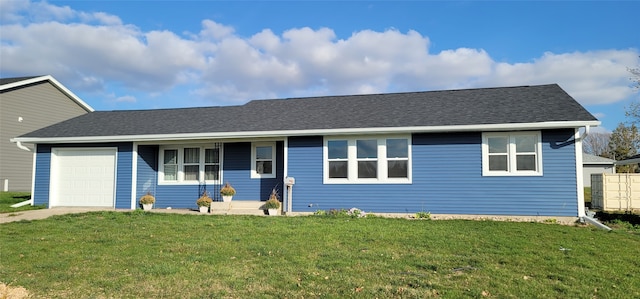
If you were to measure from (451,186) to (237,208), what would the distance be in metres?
6.57

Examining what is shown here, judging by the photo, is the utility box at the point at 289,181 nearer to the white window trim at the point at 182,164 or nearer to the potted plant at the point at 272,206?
the potted plant at the point at 272,206

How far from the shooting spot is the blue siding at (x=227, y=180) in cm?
1420

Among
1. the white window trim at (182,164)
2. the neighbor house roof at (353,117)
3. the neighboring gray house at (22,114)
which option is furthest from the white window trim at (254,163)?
the neighboring gray house at (22,114)

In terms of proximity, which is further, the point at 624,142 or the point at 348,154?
the point at 624,142

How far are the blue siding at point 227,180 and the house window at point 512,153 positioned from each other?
633 centimetres

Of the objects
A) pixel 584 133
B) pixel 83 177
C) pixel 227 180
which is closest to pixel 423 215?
pixel 584 133

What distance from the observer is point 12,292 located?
16.4 feet

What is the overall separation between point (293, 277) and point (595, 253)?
5078 millimetres

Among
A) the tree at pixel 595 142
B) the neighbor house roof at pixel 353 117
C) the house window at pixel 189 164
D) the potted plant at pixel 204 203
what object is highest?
the tree at pixel 595 142

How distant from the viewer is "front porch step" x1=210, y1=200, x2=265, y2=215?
526 inches

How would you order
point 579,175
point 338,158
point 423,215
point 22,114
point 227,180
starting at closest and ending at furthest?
1. point 579,175
2. point 423,215
3. point 338,158
4. point 227,180
5. point 22,114

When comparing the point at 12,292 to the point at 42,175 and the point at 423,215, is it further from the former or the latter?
the point at 42,175

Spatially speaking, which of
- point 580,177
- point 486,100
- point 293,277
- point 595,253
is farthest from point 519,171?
point 293,277

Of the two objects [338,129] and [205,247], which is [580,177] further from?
[205,247]
